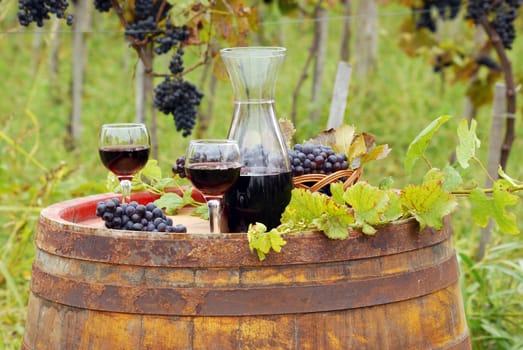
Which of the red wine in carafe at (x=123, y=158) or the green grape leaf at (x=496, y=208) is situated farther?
the red wine in carafe at (x=123, y=158)

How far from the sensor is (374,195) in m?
2.17

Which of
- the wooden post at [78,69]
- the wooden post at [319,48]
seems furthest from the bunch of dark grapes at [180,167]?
the wooden post at [78,69]

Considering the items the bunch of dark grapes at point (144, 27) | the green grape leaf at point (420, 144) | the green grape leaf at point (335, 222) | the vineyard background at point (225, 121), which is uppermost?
the bunch of dark grapes at point (144, 27)

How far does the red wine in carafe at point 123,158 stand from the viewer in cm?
256

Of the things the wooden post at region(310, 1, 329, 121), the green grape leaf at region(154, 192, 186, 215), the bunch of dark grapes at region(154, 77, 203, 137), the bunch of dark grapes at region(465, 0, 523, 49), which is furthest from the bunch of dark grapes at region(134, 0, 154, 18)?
the wooden post at region(310, 1, 329, 121)

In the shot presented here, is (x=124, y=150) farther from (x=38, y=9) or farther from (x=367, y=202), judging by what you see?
(x=38, y=9)

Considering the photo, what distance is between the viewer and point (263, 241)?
6.72 ft

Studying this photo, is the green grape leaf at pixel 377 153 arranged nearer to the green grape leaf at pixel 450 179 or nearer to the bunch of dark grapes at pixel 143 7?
the green grape leaf at pixel 450 179

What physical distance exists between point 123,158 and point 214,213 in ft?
1.33

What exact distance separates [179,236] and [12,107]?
706 cm

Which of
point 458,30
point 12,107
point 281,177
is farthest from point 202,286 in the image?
point 12,107

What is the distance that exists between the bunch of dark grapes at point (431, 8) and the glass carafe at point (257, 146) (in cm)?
306

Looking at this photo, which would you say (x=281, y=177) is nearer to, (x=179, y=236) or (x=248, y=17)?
(x=179, y=236)

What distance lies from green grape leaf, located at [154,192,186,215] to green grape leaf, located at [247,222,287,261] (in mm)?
668
